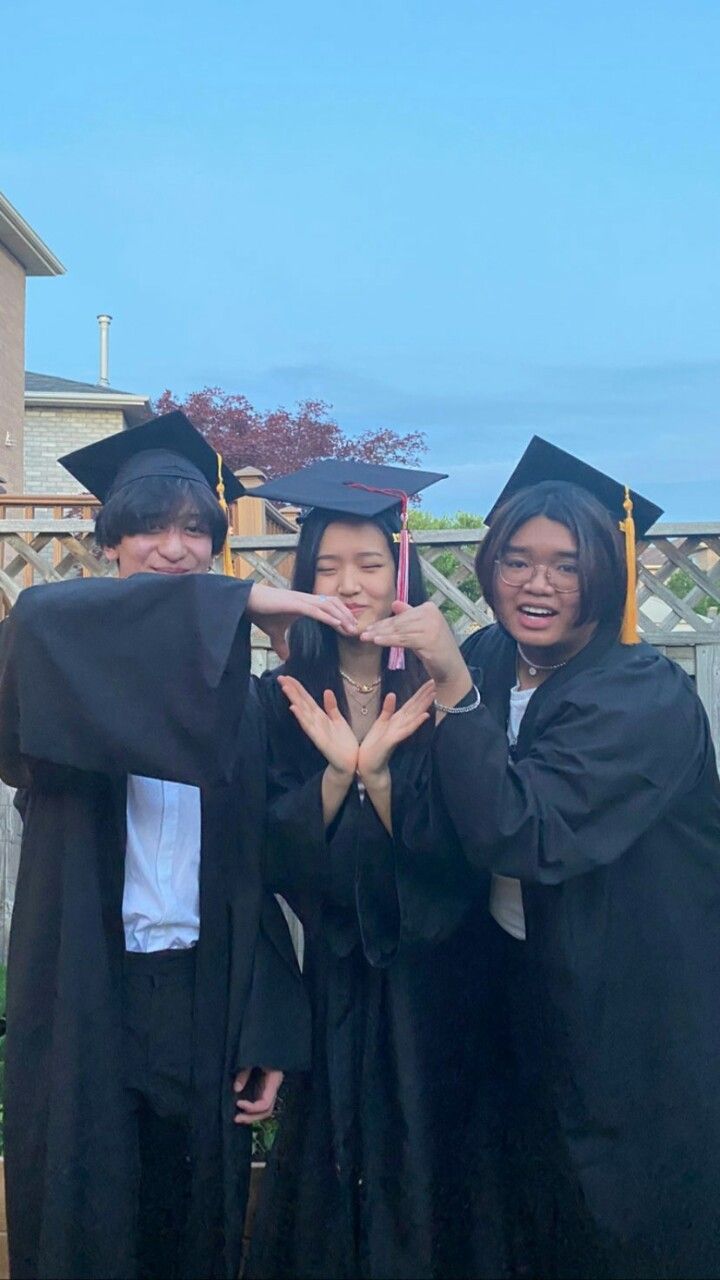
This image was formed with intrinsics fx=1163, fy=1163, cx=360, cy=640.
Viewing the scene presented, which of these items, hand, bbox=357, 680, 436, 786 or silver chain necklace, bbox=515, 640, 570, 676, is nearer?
hand, bbox=357, 680, 436, 786

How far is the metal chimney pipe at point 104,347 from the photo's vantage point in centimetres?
2522

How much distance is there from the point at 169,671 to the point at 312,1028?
2.90 feet

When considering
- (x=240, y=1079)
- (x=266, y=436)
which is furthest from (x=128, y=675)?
(x=266, y=436)

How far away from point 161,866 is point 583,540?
1.13m

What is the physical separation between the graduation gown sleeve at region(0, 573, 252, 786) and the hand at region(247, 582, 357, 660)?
0.12 ft

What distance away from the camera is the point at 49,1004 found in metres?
2.27

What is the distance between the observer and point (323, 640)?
256cm

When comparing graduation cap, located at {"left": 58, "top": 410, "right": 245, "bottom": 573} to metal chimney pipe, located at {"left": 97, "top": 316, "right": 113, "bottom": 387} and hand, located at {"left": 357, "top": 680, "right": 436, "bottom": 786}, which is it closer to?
hand, located at {"left": 357, "top": 680, "right": 436, "bottom": 786}

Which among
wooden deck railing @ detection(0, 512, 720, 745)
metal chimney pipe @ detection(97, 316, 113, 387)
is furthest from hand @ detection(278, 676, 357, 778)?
metal chimney pipe @ detection(97, 316, 113, 387)

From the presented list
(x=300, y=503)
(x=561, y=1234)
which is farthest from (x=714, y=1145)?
(x=300, y=503)

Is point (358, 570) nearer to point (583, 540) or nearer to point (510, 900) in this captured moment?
point (583, 540)

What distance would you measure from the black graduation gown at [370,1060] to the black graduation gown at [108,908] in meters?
0.10

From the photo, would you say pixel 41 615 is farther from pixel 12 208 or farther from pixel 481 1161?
pixel 12 208

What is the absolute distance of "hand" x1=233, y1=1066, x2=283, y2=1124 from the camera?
2395mm
